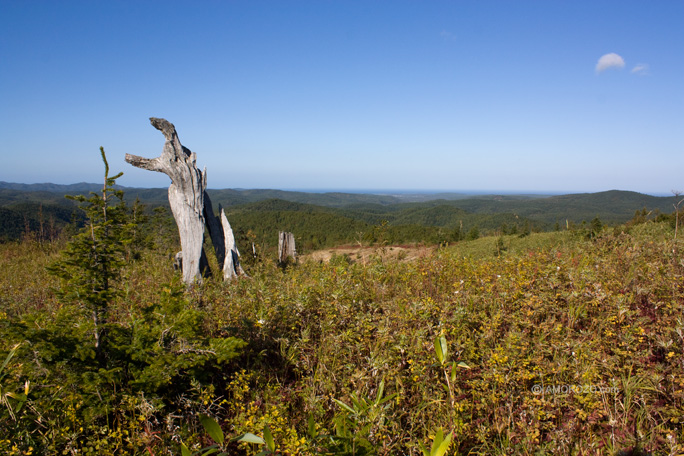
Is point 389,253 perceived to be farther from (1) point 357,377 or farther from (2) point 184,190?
(1) point 357,377

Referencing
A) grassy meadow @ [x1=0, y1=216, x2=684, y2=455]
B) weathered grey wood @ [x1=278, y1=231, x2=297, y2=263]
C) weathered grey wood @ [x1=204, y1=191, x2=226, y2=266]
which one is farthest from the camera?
weathered grey wood @ [x1=278, y1=231, x2=297, y2=263]

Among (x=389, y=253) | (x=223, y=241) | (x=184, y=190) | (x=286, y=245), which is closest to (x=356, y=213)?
(x=389, y=253)

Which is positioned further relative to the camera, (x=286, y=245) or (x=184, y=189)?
(x=286, y=245)

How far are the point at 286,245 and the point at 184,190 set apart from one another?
14.9 ft

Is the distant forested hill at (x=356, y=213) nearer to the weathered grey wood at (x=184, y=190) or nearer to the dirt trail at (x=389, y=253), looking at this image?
the dirt trail at (x=389, y=253)

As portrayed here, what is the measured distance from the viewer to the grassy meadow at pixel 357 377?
6.10 ft

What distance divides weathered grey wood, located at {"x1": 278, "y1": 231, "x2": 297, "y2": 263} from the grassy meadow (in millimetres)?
6333

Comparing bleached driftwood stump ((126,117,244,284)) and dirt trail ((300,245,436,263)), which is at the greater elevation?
bleached driftwood stump ((126,117,244,284))

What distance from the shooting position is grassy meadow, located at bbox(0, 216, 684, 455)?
1859mm

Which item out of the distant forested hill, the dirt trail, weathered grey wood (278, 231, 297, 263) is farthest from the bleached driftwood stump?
the distant forested hill

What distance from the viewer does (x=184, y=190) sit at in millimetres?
6348

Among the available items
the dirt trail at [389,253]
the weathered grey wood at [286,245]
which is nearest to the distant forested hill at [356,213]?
the dirt trail at [389,253]

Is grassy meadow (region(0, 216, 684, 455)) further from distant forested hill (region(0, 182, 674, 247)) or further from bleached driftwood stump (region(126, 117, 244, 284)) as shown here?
distant forested hill (region(0, 182, 674, 247))

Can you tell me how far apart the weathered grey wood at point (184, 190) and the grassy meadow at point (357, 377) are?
9.53 ft
